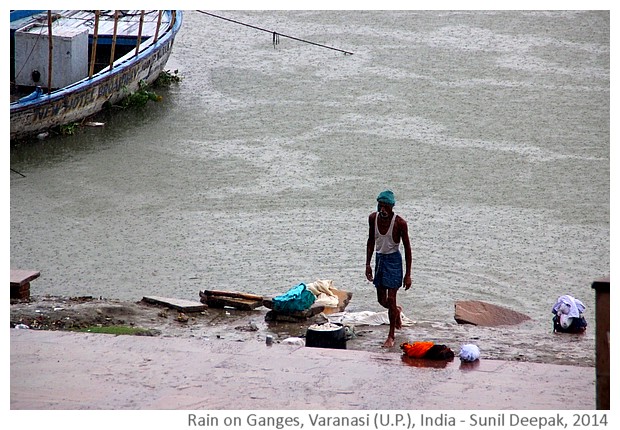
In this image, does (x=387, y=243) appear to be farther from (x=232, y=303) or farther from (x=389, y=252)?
(x=232, y=303)

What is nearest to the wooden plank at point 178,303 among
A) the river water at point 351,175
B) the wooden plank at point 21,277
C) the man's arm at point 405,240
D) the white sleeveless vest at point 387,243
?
the river water at point 351,175

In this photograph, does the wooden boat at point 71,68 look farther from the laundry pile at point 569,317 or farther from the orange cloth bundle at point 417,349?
the orange cloth bundle at point 417,349

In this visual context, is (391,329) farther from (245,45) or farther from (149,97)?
(245,45)

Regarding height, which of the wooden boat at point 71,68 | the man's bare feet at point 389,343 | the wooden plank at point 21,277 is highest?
the wooden boat at point 71,68

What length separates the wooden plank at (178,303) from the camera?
9547mm

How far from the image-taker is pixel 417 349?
25.5 feet

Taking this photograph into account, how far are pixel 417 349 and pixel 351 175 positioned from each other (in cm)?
696

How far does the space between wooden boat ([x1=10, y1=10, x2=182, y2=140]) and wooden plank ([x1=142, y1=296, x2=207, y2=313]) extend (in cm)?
679

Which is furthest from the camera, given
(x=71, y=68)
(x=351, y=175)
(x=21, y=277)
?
(x=71, y=68)

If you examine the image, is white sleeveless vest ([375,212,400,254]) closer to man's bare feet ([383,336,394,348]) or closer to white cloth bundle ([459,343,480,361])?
man's bare feet ([383,336,394,348])

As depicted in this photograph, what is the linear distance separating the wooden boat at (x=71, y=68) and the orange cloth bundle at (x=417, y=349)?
9.40 m

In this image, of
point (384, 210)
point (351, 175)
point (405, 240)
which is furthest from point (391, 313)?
point (351, 175)

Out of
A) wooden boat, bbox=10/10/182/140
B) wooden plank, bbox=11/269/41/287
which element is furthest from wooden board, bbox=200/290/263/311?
wooden boat, bbox=10/10/182/140

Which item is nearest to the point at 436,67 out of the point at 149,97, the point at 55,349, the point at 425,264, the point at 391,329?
the point at 149,97
